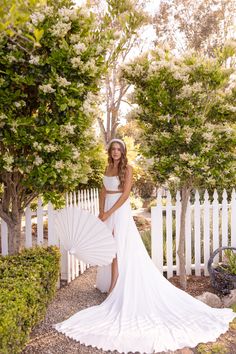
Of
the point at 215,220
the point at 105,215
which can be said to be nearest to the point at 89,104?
the point at 105,215

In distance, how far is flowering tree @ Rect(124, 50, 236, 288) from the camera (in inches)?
217

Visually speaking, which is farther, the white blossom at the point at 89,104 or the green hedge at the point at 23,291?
the white blossom at the point at 89,104

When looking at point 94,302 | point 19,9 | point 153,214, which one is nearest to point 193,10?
point 153,214

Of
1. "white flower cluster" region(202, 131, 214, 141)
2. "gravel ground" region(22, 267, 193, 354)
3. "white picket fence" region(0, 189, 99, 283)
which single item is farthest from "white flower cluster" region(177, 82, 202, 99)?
"gravel ground" region(22, 267, 193, 354)

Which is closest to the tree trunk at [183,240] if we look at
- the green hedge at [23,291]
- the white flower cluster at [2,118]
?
the green hedge at [23,291]

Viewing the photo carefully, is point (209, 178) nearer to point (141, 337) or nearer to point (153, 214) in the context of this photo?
point (153, 214)

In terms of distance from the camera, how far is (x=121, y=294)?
521cm

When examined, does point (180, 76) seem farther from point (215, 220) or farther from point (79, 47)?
point (215, 220)

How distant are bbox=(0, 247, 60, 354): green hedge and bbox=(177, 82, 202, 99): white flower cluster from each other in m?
2.56

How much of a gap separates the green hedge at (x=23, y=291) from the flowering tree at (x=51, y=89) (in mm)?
822

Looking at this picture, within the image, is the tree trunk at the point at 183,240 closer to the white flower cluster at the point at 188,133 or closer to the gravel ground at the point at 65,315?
the white flower cluster at the point at 188,133

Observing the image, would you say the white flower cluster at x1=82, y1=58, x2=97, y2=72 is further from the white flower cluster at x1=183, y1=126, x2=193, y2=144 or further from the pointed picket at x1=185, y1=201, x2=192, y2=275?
the pointed picket at x1=185, y1=201, x2=192, y2=275

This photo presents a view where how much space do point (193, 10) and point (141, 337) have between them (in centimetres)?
2106

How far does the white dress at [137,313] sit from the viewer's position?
4305mm
